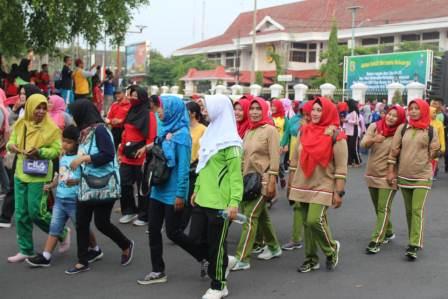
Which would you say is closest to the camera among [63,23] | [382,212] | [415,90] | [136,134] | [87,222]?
[87,222]

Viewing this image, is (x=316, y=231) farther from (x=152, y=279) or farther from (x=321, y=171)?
(x=152, y=279)

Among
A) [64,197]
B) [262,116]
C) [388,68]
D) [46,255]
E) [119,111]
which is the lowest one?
[46,255]

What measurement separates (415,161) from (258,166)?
1.75 m

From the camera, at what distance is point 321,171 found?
5543mm

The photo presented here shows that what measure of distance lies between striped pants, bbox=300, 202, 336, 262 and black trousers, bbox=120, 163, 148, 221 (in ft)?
8.55

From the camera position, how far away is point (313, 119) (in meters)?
5.55

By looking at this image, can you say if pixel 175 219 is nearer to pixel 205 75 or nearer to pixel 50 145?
pixel 50 145

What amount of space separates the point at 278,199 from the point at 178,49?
2551 inches

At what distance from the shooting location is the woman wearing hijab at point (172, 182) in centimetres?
497

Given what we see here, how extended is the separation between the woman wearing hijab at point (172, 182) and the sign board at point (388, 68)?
75.4ft

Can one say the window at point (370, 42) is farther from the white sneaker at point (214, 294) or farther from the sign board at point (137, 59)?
the white sneaker at point (214, 294)

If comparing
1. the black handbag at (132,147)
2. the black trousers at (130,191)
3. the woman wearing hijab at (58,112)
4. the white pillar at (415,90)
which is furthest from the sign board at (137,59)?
the woman wearing hijab at (58,112)

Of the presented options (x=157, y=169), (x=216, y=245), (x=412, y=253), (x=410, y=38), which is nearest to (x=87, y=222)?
(x=157, y=169)

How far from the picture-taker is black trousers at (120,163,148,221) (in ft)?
25.0
